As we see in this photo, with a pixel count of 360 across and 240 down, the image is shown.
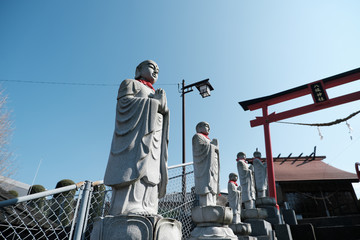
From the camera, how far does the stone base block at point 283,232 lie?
525cm

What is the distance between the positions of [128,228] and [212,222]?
185cm

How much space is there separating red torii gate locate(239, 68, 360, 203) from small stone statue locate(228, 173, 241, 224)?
14.7 ft

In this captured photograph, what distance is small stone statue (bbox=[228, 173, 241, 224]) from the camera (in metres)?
4.69

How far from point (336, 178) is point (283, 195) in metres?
3.00

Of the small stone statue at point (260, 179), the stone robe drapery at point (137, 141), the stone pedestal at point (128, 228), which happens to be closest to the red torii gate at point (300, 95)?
the small stone statue at point (260, 179)

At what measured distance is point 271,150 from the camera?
397 inches

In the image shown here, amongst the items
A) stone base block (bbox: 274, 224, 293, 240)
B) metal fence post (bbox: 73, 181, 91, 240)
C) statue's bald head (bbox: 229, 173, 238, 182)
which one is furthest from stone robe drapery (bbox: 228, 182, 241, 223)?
metal fence post (bbox: 73, 181, 91, 240)

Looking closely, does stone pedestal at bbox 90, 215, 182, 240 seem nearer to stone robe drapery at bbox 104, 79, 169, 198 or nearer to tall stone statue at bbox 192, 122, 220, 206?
stone robe drapery at bbox 104, 79, 169, 198

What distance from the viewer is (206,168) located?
384cm

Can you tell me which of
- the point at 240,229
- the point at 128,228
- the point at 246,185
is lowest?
the point at 128,228

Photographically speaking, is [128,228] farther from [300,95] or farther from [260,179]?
[300,95]

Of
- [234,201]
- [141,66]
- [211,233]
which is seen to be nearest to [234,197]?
[234,201]

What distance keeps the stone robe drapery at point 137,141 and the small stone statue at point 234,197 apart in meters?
2.70

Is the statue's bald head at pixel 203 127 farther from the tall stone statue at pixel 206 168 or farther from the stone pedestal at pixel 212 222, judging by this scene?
the stone pedestal at pixel 212 222
